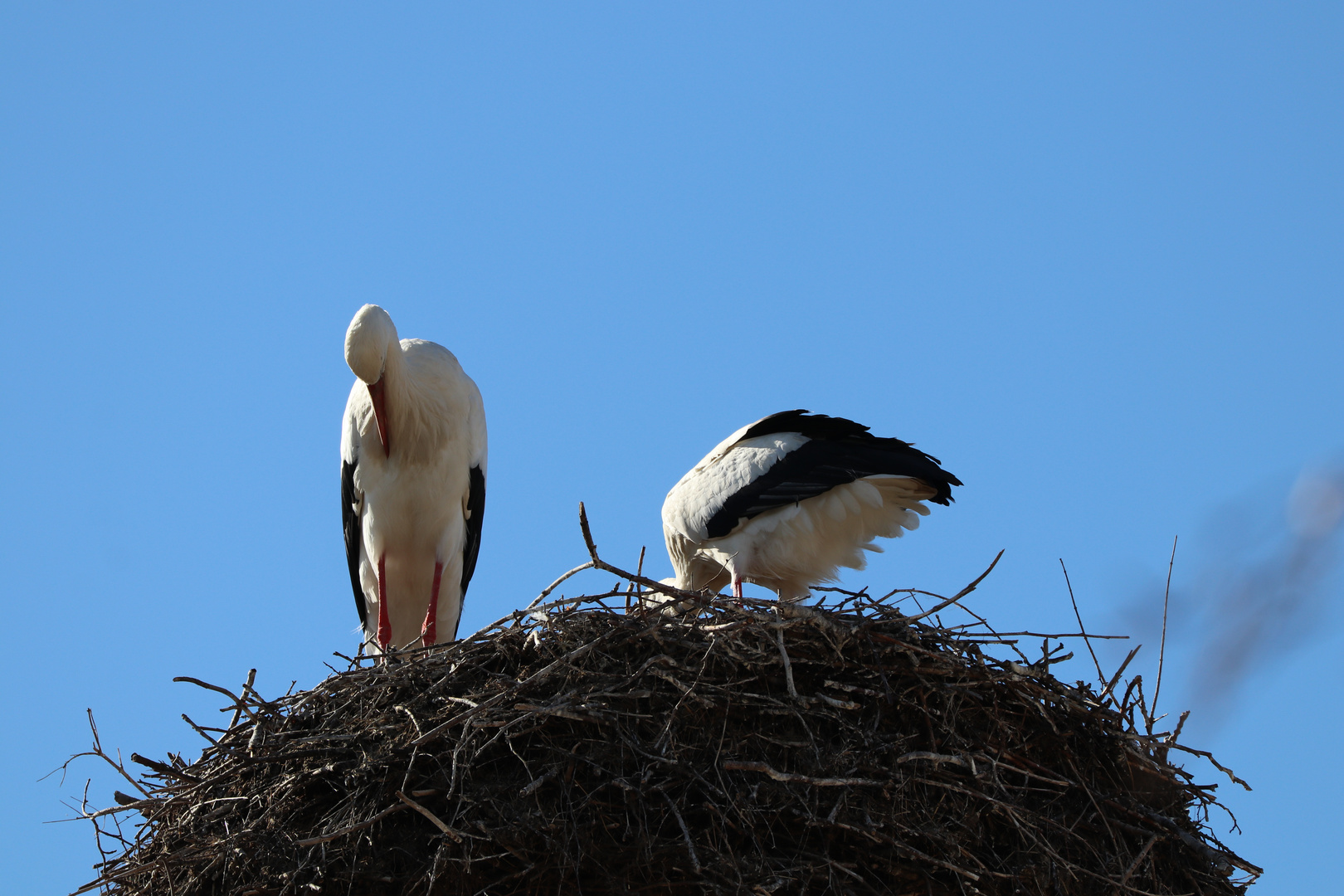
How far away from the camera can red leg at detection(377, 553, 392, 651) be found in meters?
6.13

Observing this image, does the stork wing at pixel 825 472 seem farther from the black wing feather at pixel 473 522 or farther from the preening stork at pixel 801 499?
the black wing feather at pixel 473 522

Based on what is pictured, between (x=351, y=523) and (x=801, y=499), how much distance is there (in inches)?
83.6

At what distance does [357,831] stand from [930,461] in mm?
2833

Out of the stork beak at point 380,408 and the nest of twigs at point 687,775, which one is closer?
the nest of twigs at point 687,775

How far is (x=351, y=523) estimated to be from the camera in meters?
6.22

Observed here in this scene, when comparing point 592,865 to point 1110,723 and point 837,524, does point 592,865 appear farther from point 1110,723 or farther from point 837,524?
point 837,524

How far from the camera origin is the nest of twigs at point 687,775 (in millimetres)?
3551

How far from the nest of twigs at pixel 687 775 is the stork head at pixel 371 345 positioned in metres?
1.60

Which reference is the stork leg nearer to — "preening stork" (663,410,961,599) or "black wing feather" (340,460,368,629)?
"black wing feather" (340,460,368,629)

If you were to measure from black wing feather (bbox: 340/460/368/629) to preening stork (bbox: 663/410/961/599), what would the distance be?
1.45 meters

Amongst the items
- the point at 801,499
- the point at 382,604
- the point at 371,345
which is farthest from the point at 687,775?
the point at 382,604

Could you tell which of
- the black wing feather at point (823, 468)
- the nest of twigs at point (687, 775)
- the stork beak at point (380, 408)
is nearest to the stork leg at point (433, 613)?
the stork beak at point (380, 408)

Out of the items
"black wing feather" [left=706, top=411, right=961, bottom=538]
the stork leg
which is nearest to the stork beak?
the stork leg

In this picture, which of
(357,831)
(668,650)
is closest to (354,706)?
(357,831)
